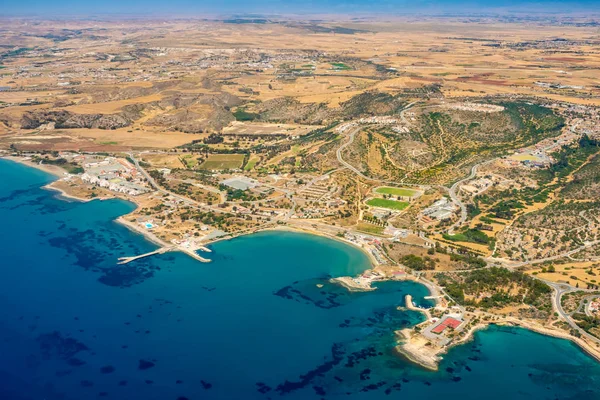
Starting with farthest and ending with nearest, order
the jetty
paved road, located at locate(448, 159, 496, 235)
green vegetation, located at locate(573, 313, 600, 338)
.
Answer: paved road, located at locate(448, 159, 496, 235) → the jetty → green vegetation, located at locate(573, 313, 600, 338)

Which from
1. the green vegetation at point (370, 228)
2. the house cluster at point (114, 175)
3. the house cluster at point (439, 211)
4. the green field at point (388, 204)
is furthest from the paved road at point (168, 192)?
the house cluster at point (439, 211)

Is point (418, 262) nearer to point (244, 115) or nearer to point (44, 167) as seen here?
point (44, 167)

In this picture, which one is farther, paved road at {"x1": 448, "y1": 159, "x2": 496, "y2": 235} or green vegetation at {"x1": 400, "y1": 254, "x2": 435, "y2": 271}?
paved road at {"x1": 448, "y1": 159, "x2": 496, "y2": 235}

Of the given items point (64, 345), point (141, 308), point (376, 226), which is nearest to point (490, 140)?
point (376, 226)

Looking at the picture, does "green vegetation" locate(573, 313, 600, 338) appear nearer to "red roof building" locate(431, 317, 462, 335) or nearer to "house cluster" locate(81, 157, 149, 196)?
"red roof building" locate(431, 317, 462, 335)

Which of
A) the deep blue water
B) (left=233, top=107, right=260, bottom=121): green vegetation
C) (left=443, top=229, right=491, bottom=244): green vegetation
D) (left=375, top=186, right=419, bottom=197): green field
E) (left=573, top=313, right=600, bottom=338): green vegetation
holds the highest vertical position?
(left=233, top=107, right=260, bottom=121): green vegetation

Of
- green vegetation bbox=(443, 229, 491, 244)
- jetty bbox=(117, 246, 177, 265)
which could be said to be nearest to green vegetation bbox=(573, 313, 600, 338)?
green vegetation bbox=(443, 229, 491, 244)

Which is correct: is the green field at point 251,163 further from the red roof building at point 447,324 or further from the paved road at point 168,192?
the red roof building at point 447,324
